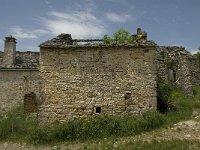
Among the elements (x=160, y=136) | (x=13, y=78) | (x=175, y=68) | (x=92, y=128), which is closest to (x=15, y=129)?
(x=92, y=128)

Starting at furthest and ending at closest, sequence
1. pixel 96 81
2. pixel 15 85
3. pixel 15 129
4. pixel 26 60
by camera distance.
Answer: pixel 26 60 → pixel 15 85 → pixel 96 81 → pixel 15 129

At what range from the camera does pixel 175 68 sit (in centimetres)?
2106

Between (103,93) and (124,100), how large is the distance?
95cm

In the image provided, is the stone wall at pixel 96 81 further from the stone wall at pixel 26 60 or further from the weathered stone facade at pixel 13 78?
the stone wall at pixel 26 60

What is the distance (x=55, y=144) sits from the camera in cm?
1522

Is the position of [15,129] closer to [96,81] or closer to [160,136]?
[96,81]

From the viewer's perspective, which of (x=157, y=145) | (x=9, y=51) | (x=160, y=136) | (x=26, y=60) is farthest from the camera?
(x=26, y=60)

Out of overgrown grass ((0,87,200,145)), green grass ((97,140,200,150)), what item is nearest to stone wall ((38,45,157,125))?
overgrown grass ((0,87,200,145))

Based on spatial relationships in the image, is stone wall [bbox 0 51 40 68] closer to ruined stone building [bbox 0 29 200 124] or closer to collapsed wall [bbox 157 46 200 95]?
collapsed wall [bbox 157 46 200 95]

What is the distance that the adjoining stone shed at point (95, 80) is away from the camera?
17281mm

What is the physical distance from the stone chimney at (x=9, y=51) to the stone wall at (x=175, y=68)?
11.7m

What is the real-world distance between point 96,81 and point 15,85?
39.5 feet

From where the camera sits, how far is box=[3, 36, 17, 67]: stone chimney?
93.7ft

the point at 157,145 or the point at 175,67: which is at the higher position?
the point at 175,67
